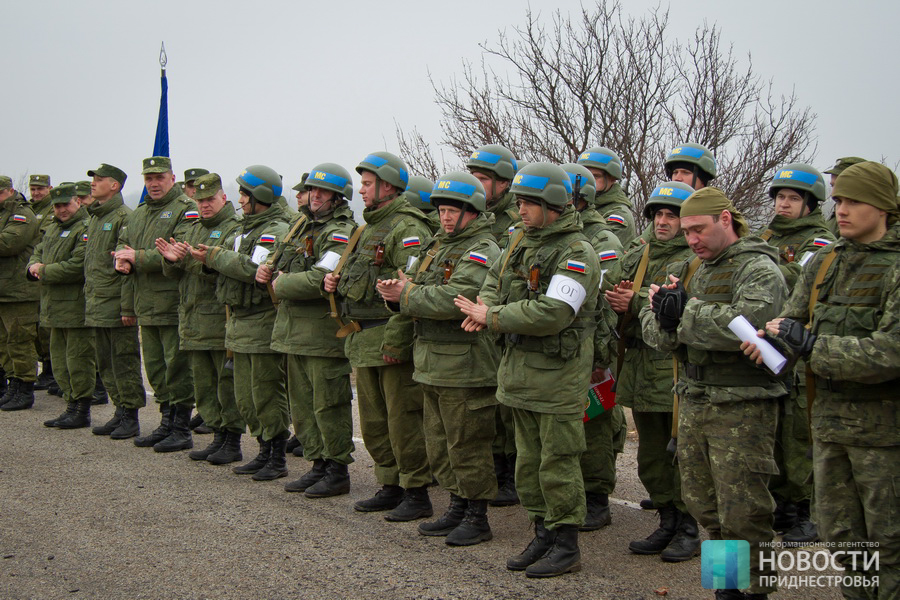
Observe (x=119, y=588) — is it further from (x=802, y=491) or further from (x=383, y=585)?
(x=802, y=491)

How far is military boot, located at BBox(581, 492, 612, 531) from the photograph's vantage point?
20.0 feet

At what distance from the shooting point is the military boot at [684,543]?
211 inches

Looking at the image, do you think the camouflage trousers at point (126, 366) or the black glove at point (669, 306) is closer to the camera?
the black glove at point (669, 306)

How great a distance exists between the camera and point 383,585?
504cm

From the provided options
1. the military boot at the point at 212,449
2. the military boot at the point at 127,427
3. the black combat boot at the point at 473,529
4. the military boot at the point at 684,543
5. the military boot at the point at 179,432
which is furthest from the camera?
the military boot at the point at 127,427

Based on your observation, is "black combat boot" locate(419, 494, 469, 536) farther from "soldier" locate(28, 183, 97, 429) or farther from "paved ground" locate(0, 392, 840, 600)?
"soldier" locate(28, 183, 97, 429)

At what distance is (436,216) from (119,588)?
11.9ft

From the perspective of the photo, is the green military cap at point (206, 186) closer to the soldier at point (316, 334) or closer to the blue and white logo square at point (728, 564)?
the soldier at point (316, 334)

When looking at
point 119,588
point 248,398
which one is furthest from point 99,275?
point 119,588

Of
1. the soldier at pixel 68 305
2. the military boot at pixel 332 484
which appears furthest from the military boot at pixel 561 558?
the soldier at pixel 68 305

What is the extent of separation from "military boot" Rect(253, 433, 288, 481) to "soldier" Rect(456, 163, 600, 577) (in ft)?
9.74

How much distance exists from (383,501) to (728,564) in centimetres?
297

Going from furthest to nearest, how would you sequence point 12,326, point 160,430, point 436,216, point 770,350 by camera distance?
1. point 12,326
2. point 160,430
3. point 436,216
4. point 770,350

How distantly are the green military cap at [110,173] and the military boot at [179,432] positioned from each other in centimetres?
278
